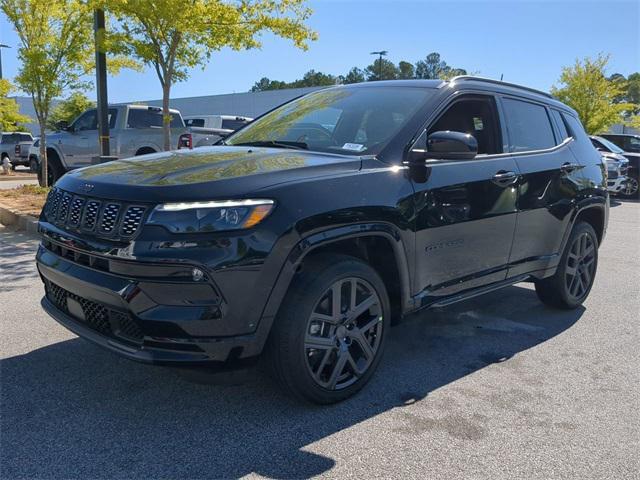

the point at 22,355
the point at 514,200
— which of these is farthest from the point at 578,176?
the point at 22,355

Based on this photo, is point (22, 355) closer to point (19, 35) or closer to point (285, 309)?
point (285, 309)

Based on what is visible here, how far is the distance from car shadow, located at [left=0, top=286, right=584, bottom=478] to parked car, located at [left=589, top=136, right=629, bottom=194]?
42.3ft

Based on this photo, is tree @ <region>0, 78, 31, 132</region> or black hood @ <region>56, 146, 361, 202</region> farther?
tree @ <region>0, 78, 31, 132</region>

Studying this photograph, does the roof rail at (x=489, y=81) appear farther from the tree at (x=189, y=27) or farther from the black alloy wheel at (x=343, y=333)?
the tree at (x=189, y=27)

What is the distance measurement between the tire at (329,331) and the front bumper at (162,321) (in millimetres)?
193

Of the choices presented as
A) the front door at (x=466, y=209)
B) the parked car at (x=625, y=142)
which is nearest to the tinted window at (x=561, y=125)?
the front door at (x=466, y=209)

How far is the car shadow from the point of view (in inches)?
103

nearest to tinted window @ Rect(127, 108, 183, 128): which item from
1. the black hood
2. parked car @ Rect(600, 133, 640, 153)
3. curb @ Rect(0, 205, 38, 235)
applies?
curb @ Rect(0, 205, 38, 235)

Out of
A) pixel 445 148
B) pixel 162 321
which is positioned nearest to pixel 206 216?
pixel 162 321

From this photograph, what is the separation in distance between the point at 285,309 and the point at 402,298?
885 mm

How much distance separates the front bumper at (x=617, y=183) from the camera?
51.0ft

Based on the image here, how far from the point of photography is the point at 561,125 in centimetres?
514

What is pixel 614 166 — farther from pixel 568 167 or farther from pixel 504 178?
pixel 504 178

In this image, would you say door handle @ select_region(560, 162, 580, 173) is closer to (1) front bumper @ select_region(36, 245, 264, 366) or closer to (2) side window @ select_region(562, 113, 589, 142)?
(2) side window @ select_region(562, 113, 589, 142)
